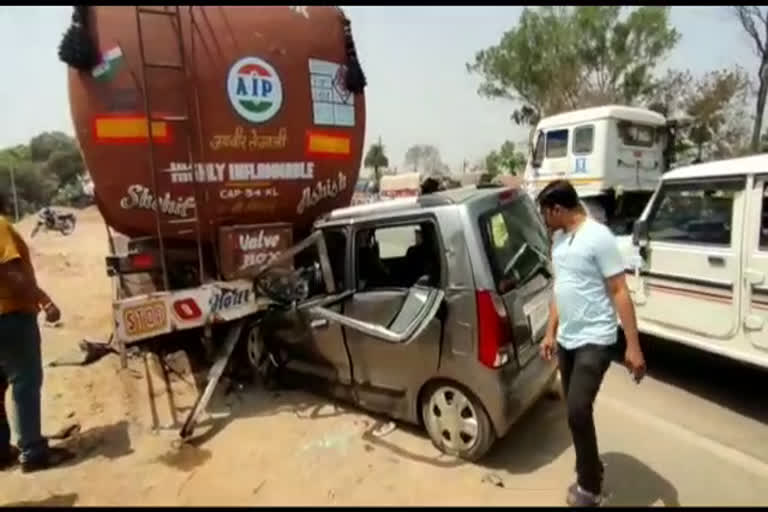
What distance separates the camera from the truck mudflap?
3793mm

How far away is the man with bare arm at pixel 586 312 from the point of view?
2.66 m

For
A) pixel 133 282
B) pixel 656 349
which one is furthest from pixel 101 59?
pixel 656 349

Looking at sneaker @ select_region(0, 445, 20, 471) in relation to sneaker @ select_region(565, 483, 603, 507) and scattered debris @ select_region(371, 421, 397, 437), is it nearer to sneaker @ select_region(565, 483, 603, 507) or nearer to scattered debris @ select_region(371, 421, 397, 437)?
scattered debris @ select_region(371, 421, 397, 437)

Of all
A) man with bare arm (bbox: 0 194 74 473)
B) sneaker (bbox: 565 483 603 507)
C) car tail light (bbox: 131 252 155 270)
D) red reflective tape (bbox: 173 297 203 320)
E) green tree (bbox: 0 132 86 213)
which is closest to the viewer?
sneaker (bbox: 565 483 603 507)

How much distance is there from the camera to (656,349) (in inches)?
219

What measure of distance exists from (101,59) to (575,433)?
395 centimetres

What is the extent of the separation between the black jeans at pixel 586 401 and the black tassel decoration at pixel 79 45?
3.75m

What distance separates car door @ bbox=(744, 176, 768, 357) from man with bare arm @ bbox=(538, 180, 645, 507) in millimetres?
1794

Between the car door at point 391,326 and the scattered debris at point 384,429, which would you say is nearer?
the car door at point 391,326

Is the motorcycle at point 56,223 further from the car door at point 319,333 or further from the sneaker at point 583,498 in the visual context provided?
the sneaker at point 583,498

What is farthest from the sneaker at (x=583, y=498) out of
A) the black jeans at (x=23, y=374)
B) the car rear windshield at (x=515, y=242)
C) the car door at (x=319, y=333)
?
the black jeans at (x=23, y=374)

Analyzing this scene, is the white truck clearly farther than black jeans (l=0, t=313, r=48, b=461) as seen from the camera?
Yes

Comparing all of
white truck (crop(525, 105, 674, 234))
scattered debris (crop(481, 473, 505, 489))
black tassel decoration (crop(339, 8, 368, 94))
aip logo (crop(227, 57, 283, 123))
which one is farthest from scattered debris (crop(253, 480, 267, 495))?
white truck (crop(525, 105, 674, 234))

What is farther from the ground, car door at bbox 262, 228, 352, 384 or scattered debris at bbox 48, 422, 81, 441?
car door at bbox 262, 228, 352, 384
